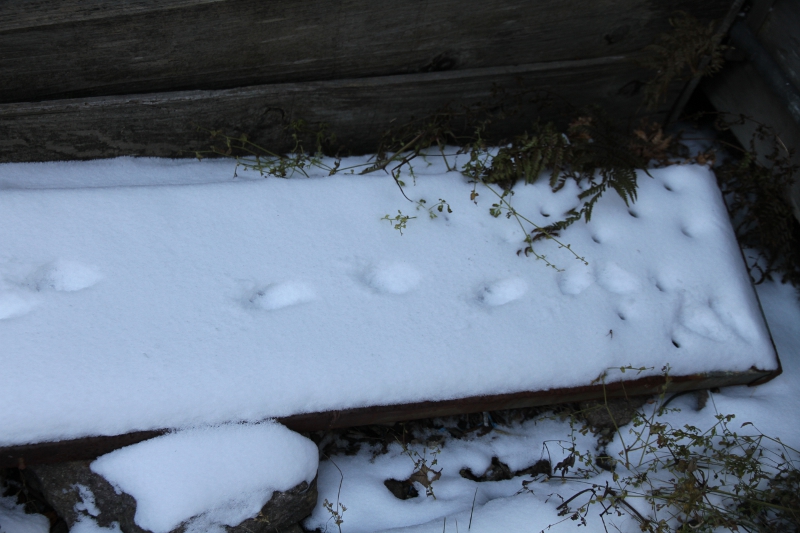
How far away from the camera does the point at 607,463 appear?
2.26m

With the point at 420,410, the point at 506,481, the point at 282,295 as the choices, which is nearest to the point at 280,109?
the point at 282,295

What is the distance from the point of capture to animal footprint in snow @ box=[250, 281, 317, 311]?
204 cm

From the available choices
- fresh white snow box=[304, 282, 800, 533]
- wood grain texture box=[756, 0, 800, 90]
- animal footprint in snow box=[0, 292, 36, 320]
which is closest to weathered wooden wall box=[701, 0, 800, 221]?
wood grain texture box=[756, 0, 800, 90]

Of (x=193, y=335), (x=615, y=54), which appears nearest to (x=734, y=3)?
(x=615, y=54)

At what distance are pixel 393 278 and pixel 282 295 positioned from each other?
0.40m

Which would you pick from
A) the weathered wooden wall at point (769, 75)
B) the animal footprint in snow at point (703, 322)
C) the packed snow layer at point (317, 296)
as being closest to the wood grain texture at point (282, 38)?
the weathered wooden wall at point (769, 75)

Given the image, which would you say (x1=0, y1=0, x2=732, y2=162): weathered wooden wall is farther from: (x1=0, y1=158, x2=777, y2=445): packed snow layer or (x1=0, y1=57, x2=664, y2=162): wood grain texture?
(x1=0, y1=158, x2=777, y2=445): packed snow layer

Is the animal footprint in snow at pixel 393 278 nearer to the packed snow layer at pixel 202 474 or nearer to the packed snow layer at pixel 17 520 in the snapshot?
the packed snow layer at pixel 202 474

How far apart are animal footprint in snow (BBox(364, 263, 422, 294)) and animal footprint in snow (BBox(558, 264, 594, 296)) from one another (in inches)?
21.7

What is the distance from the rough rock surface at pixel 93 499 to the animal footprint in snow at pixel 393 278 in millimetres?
709

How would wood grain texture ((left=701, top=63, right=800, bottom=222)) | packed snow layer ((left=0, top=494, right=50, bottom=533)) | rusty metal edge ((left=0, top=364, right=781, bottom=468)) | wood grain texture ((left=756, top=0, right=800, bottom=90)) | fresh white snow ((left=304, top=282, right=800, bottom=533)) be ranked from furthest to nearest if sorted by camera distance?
wood grain texture ((left=701, top=63, right=800, bottom=222)) → wood grain texture ((left=756, top=0, right=800, bottom=90)) → fresh white snow ((left=304, top=282, right=800, bottom=533)) → packed snow layer ((left=0, top=494, right=50, bottom=533)) → rusty metal edge ((left=0, top=364, right=781, bottom=468))

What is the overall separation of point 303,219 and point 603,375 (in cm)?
122

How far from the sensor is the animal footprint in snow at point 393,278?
2.15 metres

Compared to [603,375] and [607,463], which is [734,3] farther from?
[607,463]
